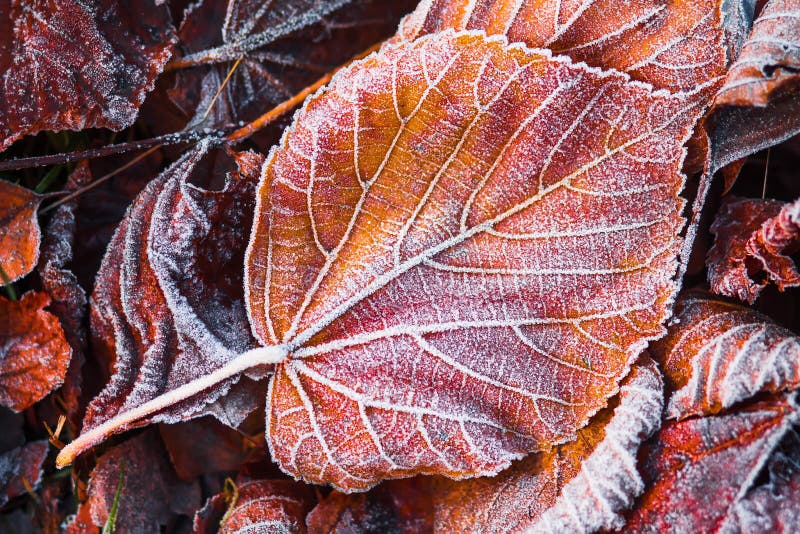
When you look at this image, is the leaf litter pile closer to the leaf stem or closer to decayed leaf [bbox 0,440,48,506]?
the leaf stem

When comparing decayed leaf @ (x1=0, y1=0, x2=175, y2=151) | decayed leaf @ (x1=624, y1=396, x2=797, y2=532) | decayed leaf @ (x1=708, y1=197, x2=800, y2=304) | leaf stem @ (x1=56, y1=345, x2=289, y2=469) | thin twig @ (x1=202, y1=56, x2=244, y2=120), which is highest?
decayed leaf @ (x1=0, y1=0, x2=175, y2=151)

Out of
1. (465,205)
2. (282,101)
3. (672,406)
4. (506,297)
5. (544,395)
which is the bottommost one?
(672,406)

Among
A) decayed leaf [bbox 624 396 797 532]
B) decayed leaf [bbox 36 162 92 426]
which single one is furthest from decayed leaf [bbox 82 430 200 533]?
decayed leaf [bbox 624 396 797 532]

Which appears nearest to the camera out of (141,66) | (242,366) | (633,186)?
(633,186)

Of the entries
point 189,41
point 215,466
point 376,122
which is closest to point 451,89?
point 376,122

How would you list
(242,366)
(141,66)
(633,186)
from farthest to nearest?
1. (141,66)
2. (242,366)
3. (633,186)

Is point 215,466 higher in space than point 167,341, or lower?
lower

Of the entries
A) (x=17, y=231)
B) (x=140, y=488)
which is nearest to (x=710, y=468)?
(x=140, y=488)

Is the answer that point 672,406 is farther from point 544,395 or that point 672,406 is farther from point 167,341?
point 167,341
